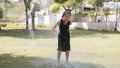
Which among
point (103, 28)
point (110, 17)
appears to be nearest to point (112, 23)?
point (103, 28)

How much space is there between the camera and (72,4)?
3975cm

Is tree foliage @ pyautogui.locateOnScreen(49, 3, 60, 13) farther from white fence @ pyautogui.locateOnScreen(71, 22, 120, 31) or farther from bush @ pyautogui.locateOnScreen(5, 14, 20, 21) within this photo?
bush @ pyautogui.locateOnScreen(5, 14, 20, 21)

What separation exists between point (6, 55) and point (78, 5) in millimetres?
30210

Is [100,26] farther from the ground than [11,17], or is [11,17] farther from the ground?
[11,17]

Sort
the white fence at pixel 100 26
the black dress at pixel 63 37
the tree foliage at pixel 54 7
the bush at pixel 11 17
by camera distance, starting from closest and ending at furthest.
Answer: the black dress at pixel 63 37 → the white fence at pixel 100 26 → the tree foliage at pixel 54 7 → the bush at pixel 11 17

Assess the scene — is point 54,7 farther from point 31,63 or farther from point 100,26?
point 31,63

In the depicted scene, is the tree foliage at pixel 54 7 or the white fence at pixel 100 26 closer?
the white fence at pixel 100 26

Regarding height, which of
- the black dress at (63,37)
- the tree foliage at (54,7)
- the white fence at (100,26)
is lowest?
the white fence at (100,26)

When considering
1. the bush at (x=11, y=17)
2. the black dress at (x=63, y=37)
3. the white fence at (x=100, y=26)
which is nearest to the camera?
the black dress at (x=63, y=37)

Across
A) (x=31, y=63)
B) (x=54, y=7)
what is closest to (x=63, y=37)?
(x=31, y=63)

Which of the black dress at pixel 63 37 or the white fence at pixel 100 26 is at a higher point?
the black dress at pixel 63 37

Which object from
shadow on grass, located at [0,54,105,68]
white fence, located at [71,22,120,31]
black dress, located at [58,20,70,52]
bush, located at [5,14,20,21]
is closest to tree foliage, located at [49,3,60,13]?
white fence, located at [71,22,120,31]

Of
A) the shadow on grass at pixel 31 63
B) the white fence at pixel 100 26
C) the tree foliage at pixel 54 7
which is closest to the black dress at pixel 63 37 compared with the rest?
the shadow on grass at pixel 31 63

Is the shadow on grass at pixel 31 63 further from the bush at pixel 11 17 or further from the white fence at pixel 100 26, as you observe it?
the bush at pixel 11 17
